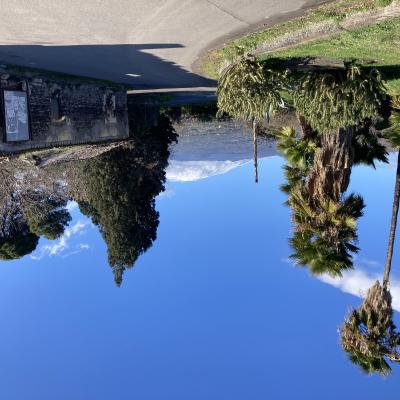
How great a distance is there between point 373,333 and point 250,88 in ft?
19.6

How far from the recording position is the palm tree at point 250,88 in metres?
9.65

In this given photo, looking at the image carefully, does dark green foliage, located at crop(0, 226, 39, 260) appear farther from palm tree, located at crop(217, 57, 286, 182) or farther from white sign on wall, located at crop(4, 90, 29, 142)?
palm tree, located at crop(217, 57, 286, 182)

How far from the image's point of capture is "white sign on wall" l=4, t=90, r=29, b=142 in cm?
1013

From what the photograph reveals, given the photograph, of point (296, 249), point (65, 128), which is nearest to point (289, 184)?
point (296, 249)

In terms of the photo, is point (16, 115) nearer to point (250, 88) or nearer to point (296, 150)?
point (250, 88)

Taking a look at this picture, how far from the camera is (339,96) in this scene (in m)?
9.38

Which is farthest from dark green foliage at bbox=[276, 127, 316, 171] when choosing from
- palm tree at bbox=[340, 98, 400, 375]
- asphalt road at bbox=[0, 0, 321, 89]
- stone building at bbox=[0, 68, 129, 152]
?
stone building at bbox=[0, 68, 129, 152]

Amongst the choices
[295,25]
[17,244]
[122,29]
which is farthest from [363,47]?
[17,244]

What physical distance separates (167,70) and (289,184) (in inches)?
177

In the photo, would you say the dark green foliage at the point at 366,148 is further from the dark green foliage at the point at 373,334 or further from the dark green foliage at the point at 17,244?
the dark green foliage at the point at 17,244

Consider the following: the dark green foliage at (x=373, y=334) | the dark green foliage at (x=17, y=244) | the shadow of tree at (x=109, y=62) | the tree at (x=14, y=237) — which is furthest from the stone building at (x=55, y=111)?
the dark green foliage at (x=17, y=244)

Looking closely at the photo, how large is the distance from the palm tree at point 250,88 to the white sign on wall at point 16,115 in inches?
183

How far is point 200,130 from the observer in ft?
69.1

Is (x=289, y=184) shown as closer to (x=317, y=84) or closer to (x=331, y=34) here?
(x=317, y=84)
